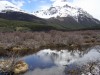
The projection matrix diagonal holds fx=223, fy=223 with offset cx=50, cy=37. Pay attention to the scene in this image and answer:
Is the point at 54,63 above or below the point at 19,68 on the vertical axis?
below

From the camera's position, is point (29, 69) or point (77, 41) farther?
point (77, 41)

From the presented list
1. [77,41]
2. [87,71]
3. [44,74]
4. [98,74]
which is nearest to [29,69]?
[44,74]

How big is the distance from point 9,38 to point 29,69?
7707 cm

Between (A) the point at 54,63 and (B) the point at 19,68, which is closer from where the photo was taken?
(B) the point at 19,68

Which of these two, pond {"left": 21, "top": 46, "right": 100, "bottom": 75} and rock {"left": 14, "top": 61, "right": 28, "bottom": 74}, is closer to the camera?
rock {"left": 14, "top": 61, "right": 28, "bottom": 74}

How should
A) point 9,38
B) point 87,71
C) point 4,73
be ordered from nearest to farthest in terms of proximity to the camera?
1. point 87,71
2. point 4,73
3. point 9,38

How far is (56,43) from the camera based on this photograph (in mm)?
138125

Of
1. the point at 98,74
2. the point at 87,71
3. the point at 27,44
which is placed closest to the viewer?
the point at 98,74

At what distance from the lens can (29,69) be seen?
61000mm

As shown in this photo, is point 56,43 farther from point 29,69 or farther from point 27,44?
point 29,69

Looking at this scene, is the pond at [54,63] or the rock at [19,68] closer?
the rock at [19,68]

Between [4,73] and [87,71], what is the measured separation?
68.3 ft

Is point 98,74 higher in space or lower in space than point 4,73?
higher

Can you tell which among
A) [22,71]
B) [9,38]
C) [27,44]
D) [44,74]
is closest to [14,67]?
[22,71]
